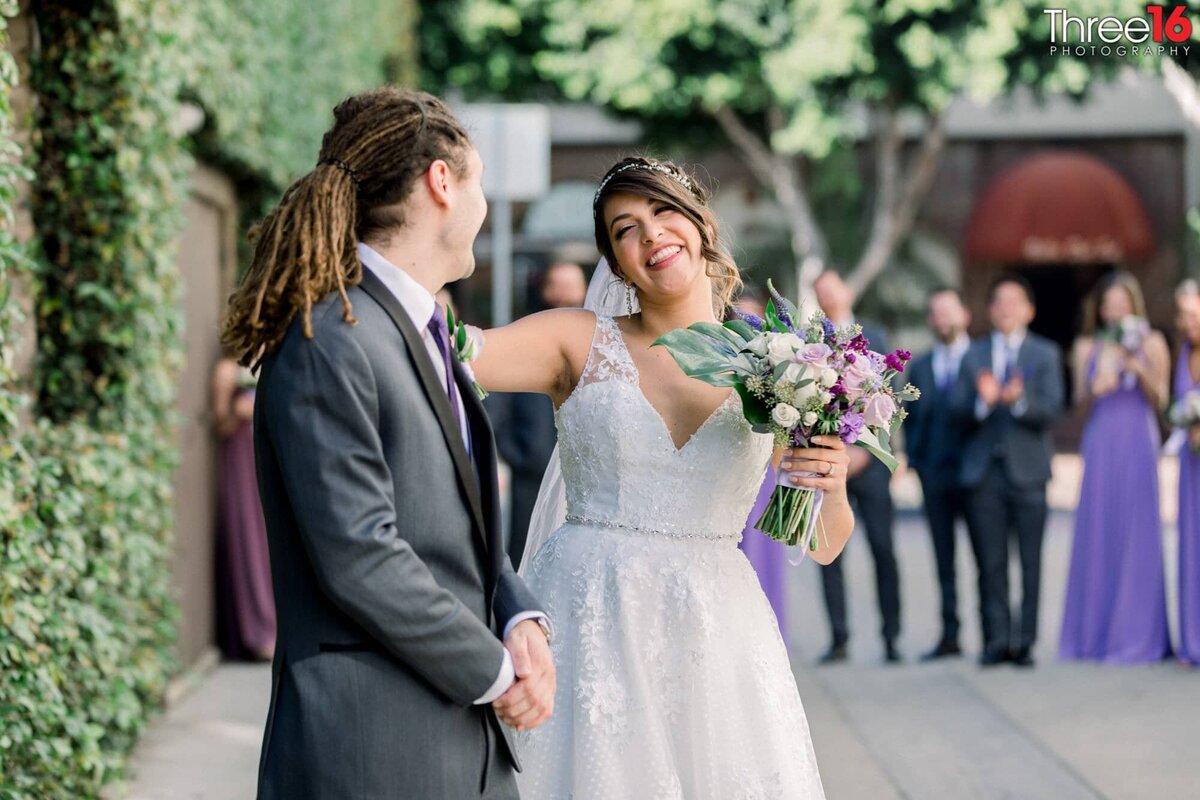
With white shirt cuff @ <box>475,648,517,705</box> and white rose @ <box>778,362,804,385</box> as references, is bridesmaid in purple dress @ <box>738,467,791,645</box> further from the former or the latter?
white shirt cuff @ <box>475,648,517,705</box>

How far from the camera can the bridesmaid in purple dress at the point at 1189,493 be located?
29.2ft

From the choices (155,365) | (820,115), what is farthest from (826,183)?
(155,365)

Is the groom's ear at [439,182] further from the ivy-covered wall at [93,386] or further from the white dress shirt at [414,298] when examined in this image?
the ivy-covered wall at [93,386]

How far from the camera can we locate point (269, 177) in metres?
9.31

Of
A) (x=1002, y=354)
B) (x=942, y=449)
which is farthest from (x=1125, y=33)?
(x=942, y=449)

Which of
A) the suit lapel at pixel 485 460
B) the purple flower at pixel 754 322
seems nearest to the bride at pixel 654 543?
the purple flower at pixel 754 322

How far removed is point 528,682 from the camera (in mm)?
2600

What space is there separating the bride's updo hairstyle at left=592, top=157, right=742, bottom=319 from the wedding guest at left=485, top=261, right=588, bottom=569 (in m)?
4.75

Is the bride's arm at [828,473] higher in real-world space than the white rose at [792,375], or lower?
lower

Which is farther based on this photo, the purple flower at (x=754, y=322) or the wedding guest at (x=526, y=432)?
the wedding guest at (x=526, y=432)

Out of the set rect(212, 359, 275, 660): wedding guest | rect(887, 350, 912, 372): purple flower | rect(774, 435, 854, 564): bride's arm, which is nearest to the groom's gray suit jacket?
rect(774, 435, 854, 564): bride's arm

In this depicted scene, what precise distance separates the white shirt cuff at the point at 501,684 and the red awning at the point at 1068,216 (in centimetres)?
2192

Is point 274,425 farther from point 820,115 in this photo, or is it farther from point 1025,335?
point 820,115

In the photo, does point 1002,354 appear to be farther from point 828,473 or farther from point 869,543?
point 828,473
